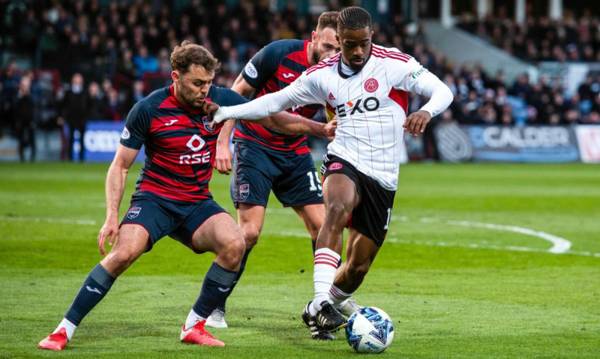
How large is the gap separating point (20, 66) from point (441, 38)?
63.3 feet

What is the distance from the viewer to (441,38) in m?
48.8

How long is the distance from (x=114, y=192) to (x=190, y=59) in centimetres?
105

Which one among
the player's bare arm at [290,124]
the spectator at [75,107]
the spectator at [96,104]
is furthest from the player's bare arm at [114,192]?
the spectator at [96,104]

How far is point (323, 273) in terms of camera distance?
8.09 meters

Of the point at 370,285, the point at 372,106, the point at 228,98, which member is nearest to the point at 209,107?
the point at 228,98

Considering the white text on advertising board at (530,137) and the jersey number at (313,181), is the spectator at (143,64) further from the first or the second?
the jersey number at (313,181)

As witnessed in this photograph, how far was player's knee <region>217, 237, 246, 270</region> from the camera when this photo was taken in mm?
8180

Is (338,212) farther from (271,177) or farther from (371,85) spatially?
(271,177)

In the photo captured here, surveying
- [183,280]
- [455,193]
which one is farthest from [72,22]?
[183,280]

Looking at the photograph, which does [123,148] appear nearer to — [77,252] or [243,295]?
[243,295]

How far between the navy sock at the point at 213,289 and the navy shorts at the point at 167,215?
0.32m

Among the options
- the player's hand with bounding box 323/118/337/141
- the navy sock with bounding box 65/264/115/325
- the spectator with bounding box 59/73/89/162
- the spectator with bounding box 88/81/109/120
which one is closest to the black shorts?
the player's hand with bounding box 323/118/337/141

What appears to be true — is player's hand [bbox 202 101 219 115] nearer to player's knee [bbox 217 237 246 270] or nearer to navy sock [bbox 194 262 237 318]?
player's knee [bbox 217 237 246 270]

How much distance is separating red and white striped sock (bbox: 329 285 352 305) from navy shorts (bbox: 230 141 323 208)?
55.2 inches
